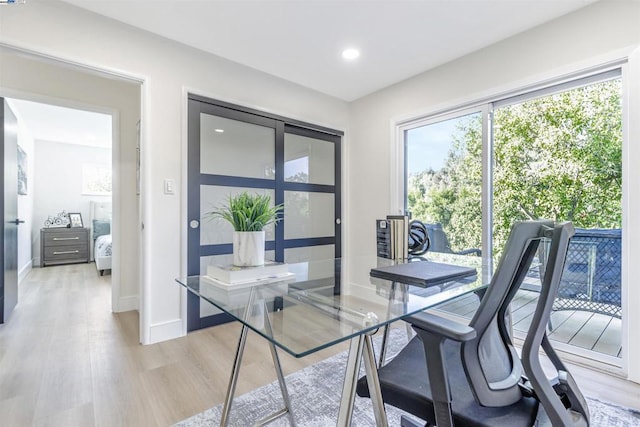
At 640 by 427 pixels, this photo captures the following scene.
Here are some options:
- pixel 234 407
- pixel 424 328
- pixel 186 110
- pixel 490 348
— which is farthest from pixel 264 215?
pixel 186 110

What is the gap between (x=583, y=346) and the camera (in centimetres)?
217

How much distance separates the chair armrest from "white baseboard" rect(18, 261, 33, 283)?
227 inches

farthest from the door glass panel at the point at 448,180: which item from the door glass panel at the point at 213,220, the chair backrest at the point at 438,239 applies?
the door glass panel at the point at 213,220

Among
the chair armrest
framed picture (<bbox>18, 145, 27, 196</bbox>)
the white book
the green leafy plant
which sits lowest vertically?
the chair armrest

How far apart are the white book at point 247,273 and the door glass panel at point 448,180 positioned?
204 cm

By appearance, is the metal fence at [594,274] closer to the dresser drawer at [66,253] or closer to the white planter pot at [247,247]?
the white planter pot at [247,247]

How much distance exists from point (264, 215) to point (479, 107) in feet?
7.51

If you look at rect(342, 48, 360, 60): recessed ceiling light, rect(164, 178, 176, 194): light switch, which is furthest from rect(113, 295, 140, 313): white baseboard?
rect(342, 48, 360, 60): recessed ceiling light

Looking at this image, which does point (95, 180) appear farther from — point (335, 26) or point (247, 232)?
point (247, 232)

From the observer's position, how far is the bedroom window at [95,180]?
6.45 m

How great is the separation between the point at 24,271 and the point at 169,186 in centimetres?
428

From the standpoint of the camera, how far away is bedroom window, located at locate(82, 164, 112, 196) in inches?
254


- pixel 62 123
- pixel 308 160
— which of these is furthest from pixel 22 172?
pixel 308 160

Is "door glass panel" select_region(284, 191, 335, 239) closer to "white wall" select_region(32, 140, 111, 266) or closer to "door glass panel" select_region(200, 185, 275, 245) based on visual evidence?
"door glass panel" select_region(200, 185, 275, 245)
